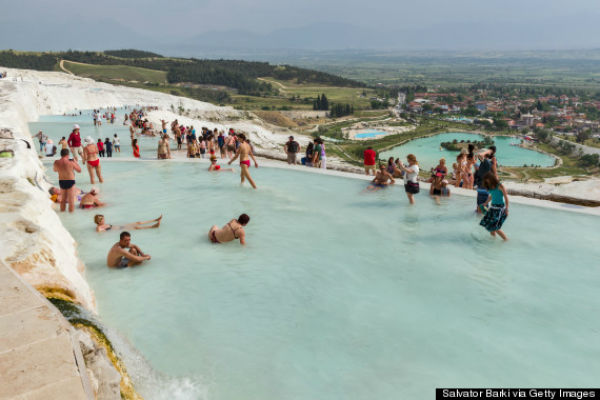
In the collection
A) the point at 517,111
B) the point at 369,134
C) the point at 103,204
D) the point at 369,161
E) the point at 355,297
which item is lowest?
the point at 369,134

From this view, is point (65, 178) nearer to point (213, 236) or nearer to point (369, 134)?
point (213, 236)

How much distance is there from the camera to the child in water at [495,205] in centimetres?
845

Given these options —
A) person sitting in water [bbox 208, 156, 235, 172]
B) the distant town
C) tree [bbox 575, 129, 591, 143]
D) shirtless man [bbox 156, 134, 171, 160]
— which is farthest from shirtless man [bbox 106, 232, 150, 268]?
the distant town

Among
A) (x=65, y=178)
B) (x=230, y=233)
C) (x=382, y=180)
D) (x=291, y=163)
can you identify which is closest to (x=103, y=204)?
(x=65, y=178)

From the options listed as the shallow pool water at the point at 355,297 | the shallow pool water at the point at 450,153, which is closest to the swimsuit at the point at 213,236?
the shallow pool water at the point at 355,297

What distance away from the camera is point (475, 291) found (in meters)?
7.33

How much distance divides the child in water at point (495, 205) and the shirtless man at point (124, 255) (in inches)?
268

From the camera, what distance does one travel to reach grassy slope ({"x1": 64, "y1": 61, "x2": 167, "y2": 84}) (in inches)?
5207

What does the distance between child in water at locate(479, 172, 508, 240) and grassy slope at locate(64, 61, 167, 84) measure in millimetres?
135404

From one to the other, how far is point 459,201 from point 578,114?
17167 cm

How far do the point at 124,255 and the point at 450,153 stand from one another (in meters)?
102

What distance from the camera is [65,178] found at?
11.0m

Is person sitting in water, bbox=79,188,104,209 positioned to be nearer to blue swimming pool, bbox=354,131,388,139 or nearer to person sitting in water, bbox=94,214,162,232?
person sitting in water, bbox=94,214,162,232

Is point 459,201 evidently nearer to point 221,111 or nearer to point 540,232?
point 540,232
